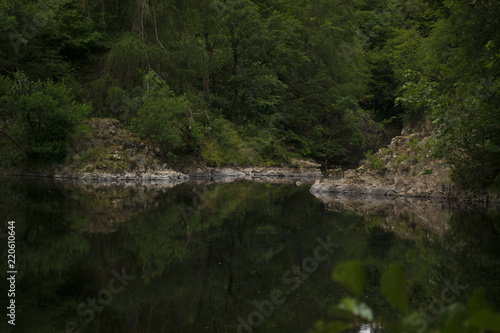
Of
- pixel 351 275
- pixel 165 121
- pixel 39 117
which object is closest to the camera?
pixel 351 275

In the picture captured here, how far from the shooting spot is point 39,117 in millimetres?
17922

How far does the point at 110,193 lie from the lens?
12.7 m

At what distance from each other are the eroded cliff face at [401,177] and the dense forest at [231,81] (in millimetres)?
1008

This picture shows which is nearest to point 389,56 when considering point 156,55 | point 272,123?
point 272,123

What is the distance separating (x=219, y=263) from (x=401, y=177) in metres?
11.4

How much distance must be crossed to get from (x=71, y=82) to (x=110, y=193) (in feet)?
38.4

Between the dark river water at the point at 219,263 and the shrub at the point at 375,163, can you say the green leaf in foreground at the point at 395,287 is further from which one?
the shrub at the point at 375,163

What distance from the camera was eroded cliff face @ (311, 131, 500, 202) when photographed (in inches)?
540

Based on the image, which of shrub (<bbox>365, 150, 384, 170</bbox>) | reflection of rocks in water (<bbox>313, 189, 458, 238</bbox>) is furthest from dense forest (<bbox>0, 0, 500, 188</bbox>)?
shrub (<bbox>365, 150, 384, 170</bbox>)

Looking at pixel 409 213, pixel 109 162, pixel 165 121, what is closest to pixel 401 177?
pixel 409 213

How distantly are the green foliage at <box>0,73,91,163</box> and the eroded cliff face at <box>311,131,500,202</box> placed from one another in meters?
10.4

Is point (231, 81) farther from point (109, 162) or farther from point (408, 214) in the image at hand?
point (408, 214)

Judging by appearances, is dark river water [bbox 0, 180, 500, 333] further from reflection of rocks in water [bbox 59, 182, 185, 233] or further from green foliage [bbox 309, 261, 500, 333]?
green foliage [bbox 309, 261, 500, 333]

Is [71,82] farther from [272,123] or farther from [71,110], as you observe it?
[272,123]
